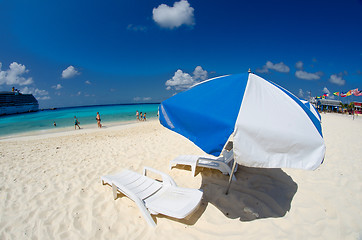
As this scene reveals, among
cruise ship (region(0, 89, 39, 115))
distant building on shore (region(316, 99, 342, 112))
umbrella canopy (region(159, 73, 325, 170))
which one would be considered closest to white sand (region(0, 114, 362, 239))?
umbrella canopy (region(159, 73, 325, 170))

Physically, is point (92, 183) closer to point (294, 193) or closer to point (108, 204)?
point (108, 204)

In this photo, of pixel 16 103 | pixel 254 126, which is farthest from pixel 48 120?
pixel 16 103

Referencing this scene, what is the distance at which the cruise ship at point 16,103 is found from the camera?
47.7 m

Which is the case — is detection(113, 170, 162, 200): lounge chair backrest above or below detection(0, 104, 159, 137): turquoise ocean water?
above

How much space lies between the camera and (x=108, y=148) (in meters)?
6.67

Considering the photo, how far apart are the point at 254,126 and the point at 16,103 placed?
7581 centimetres

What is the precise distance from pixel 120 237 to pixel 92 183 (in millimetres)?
1928

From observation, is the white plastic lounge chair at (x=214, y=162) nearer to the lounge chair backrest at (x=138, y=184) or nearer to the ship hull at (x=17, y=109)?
the lounge chair backrest at (x=138, y=184)

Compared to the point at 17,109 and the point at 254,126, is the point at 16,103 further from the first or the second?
the point at 254,126

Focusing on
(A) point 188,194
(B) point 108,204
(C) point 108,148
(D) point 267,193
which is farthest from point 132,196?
(C) point 108,148

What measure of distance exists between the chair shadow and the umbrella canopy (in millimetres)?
1548

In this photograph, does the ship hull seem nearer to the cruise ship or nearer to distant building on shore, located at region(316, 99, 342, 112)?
the cruise ship

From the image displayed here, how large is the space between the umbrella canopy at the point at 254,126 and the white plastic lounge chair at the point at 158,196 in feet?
4.19

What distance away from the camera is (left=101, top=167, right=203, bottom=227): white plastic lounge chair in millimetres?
2476
